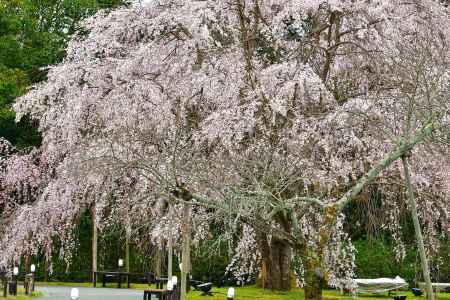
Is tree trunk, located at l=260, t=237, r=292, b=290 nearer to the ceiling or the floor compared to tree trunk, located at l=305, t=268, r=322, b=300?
nearer to the ceiling

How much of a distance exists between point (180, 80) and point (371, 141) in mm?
3820

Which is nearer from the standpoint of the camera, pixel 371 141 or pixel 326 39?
pixel 371 141

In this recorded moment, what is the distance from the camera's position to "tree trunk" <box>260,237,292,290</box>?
16719mm

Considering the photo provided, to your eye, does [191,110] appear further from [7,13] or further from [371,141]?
[7,13]

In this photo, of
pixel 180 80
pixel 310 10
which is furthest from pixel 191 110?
pixel 310 10

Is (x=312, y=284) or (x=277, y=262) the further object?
(x=277, y=262)

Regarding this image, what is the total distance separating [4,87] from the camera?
79.8 ft

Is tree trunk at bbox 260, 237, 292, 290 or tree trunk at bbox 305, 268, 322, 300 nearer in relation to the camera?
tree trunk at bbox 305, 268, 322, 300

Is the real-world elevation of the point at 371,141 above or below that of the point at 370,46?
below

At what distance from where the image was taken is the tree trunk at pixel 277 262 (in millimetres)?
16719

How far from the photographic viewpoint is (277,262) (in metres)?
16.9

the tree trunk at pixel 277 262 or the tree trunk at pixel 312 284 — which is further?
the tree trunk at pixel 277 262

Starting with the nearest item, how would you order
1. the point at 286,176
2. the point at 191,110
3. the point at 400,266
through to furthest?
the point at 286,176 < the point at 191,110 < the point at 400,266

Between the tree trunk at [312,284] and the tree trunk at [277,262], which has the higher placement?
the tree trunk at [277,262]
